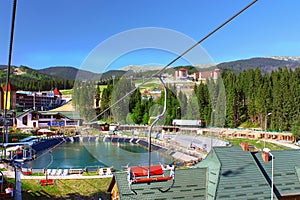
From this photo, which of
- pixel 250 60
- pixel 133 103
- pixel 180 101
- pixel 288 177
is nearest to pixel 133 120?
pixel 133 103

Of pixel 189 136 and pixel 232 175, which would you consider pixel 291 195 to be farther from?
pixel 189 136

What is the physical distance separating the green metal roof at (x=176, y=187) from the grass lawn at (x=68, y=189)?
193 inches

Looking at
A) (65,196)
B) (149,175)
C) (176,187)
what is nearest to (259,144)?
(65,196)

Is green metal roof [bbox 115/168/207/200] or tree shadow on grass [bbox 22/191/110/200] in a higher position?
green metal roof [bbox 115/168/207/200]

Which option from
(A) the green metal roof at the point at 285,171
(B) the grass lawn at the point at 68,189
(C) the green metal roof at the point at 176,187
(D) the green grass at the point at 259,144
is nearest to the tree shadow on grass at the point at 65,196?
(B) the grass lawn at the point at 68,189

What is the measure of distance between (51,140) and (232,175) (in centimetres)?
2584

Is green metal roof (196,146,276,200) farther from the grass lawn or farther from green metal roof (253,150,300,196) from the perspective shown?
the grass lawn

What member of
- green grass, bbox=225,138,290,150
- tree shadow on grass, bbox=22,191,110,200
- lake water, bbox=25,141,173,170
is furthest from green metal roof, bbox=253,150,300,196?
green grass, bbox=225,138,290,150

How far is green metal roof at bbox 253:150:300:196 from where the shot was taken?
9.12 metres

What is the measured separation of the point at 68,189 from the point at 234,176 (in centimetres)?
786

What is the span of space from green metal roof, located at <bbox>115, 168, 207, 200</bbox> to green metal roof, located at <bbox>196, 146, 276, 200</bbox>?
278 mm

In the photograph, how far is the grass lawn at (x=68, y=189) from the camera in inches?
499

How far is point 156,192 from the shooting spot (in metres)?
8.25

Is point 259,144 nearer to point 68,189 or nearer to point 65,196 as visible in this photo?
point 68,189
